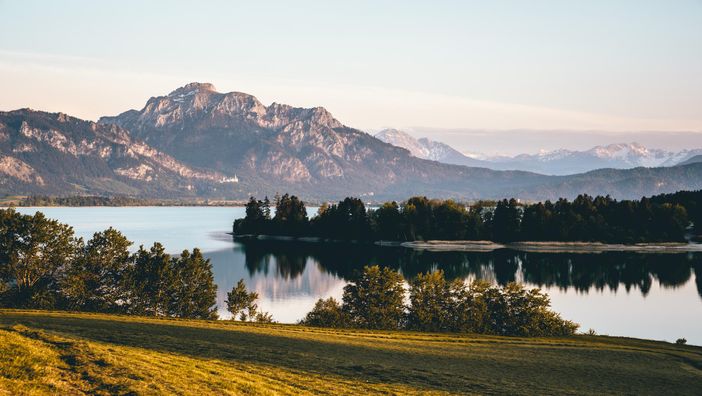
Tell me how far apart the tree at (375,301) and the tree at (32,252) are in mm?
37061

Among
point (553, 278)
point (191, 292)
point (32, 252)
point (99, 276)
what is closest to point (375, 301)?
point (191, 292)

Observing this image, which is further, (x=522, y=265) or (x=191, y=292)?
(x=522, y=265)

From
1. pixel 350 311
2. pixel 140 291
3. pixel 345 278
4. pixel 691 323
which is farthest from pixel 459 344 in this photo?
pixel 345 278

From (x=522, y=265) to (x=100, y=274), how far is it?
381ft

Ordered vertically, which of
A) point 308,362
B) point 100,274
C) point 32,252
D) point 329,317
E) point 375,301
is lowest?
point 329,317

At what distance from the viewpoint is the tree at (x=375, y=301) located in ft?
255

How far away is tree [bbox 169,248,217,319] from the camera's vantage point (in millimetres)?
82500

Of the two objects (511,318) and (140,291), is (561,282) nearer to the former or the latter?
(511,318)

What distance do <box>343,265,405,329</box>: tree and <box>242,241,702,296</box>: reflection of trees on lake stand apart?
6011 cm

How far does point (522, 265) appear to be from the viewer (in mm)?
170375

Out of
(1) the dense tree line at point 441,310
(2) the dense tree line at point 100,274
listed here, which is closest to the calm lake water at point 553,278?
(2) the dense tree line at point 100,274

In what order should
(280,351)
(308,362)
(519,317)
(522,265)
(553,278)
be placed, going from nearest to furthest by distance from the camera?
(308,362) → (280,351) → (519,317) → (553,278) → (522,265)

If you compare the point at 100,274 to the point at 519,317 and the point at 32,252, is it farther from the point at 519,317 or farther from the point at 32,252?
the point at 519,317

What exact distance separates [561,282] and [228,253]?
92.1m
